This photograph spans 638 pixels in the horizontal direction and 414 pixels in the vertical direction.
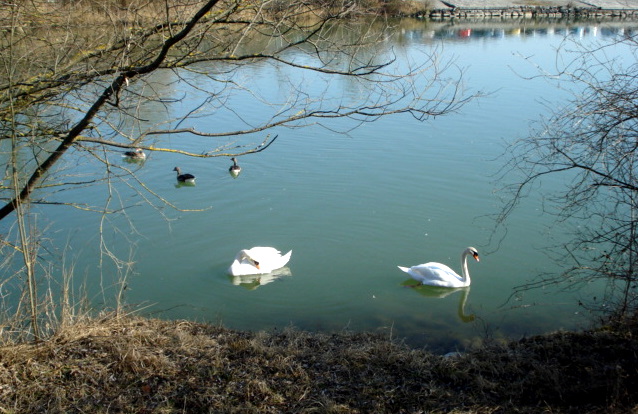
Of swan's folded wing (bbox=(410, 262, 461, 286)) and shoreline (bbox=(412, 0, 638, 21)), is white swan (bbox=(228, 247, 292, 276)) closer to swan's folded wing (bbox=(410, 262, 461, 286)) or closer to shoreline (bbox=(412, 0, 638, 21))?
swan's folded wing (bbox=(410, 262, 461, 286))

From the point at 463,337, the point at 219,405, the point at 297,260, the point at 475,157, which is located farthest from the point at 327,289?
the point at 475,157

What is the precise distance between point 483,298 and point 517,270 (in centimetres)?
87

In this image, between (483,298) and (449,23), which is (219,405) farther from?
(449,23)

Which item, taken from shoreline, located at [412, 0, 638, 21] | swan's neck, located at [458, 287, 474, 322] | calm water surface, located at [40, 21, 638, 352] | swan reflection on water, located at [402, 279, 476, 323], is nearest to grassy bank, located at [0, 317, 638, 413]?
calm water surface, located at [40, 21, 638, 352]

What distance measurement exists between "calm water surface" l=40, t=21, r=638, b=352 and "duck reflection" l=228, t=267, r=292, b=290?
0.04 m

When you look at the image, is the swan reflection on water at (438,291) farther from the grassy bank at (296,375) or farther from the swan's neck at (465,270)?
the grassy bank at (296,375)

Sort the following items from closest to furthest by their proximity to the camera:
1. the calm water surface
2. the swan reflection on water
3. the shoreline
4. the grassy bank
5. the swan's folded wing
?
1. the grassy bank
2. the calm water surface
3. the swan reflection on water
4. the swan's folded wing
5. the shoreline

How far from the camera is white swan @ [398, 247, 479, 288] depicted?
360 inches

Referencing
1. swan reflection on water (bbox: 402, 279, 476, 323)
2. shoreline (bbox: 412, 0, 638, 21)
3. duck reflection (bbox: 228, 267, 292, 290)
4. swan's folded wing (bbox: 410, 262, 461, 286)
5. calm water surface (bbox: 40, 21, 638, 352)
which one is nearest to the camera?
calm water surface (bbox: 40, 21, 638, 352)

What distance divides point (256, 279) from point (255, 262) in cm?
31

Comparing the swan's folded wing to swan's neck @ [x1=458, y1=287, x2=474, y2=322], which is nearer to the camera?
swan's neck @ [x1=458, y1=287, x2=474, y2=322]

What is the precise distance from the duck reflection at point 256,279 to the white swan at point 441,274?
70.5 inches

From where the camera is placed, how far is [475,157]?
539 inches

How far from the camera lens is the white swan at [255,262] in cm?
944
